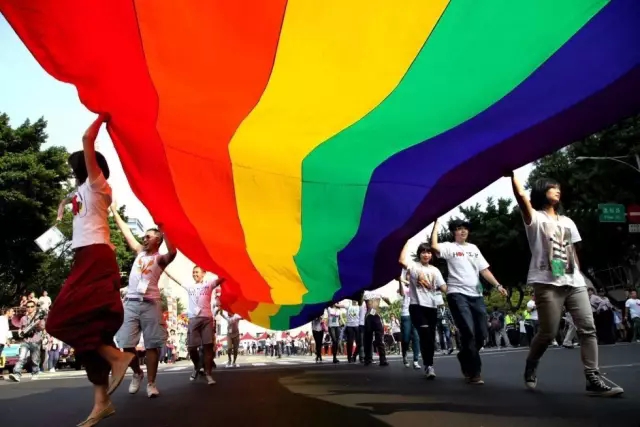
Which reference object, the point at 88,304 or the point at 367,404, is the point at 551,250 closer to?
the point at 367,404

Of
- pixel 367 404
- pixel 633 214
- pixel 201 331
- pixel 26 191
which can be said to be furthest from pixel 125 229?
pixel 26 191

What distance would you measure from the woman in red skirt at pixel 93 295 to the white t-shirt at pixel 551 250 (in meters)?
3.06

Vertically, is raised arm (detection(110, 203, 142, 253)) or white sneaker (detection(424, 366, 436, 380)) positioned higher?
raised arm (detection(110, 203, 142, 253))

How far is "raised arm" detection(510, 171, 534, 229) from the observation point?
4.10 m

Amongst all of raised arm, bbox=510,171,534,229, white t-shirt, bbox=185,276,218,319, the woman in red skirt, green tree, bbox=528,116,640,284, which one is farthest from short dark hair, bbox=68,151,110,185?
green tree, bbox=528,116,640,284

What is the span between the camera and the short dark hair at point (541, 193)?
15.2 ft

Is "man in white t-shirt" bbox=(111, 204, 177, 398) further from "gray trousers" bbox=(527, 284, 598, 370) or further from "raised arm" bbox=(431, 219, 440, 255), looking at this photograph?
"gray trousers" bbox=(527, 284, 598, 370)

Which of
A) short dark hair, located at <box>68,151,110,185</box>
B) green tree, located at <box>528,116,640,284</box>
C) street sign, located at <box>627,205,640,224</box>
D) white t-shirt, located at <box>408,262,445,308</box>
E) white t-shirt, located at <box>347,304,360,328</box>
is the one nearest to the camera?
short dark hair, located at <box>68,151,110,185</box>

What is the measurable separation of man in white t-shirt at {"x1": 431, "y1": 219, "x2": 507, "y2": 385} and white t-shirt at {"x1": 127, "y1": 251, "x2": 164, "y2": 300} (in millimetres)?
2814

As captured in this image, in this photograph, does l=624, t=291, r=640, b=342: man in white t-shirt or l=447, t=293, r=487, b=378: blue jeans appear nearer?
l=447, t=293, r=487, b=378: blue jeans

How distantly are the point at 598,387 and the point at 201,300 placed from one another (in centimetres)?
488

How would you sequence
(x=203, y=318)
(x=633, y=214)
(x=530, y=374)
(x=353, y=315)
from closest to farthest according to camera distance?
(x=530, y=374), (x=203, y=318), (x=353, y=315), (x=633, y=214)

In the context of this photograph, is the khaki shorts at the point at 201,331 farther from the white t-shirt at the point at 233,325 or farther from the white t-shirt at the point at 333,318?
the white t-shirt at the point at 333,318

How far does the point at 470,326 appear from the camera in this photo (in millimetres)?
5617
